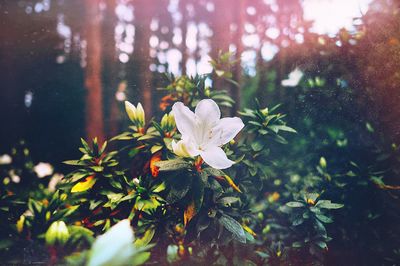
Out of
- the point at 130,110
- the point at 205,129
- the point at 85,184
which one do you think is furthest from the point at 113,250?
the point at 130,110

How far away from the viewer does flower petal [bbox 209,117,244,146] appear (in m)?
0.95

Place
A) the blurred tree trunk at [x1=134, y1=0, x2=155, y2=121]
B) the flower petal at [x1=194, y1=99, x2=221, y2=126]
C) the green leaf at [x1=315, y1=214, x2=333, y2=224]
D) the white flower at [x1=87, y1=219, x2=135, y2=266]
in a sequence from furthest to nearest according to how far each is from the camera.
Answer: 1. the blurred tree trunk at [x1=134, y1=0, x2=155, y2=121]
2. the green leaf at [x1=315, y1=214, x2=333, y2=224]
3. the flower petal at [x1=194, y1=99, x2=221, y2=126]
4. the white flower at [x1=87, y1=219, x2=135, y2=266]

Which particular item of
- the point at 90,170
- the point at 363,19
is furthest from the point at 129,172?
the point at 363,19

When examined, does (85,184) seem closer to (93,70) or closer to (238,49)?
(93,70)

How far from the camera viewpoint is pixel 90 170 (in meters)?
1.12

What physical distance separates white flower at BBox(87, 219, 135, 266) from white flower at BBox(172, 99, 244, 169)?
46 centimetres

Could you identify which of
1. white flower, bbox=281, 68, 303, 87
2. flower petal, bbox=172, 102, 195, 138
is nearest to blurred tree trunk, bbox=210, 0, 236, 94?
white flower, bbox=281, 68, 303, 87

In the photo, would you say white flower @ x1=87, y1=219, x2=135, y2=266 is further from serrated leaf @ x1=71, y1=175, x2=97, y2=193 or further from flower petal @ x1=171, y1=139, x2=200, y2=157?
serrated leaf @ x1=71, y1=175, x2=97, y2=193

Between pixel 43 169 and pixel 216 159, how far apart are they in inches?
58.3

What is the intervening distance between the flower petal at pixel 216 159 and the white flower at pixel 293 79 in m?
0.88

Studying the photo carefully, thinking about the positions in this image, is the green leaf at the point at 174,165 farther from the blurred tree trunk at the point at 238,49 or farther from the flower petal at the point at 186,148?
the blurred tree trunk at the point at 238,49

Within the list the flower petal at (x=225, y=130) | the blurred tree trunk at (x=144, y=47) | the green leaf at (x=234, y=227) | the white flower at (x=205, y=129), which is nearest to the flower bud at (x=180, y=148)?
the white flower at (x=205, y=129)

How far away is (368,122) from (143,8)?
58.6 inches

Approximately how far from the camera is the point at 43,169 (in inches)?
72.0
